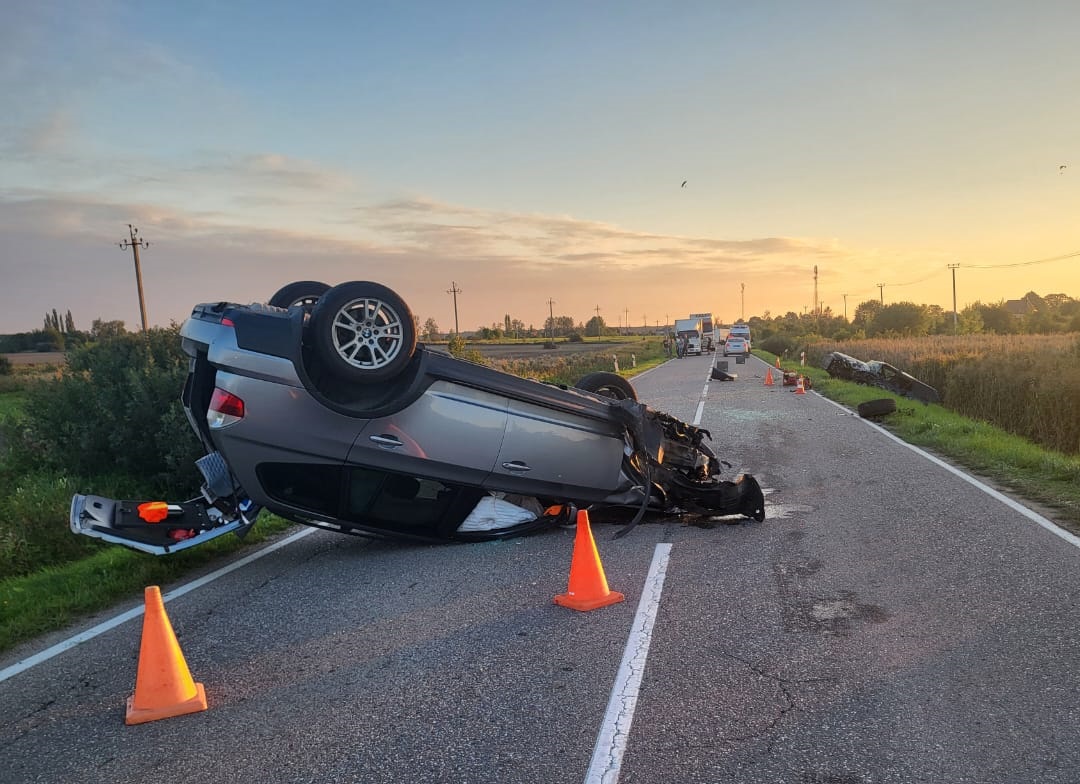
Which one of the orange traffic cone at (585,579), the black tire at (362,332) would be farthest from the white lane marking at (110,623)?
the orange traffic cone at (585,579)

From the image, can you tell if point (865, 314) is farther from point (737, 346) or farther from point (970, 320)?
point (737, 346)

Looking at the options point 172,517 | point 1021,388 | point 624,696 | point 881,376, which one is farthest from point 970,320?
point 624,696

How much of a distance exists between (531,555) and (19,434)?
9150 mm

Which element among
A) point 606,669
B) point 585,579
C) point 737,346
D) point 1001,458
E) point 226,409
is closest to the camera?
point 606,669

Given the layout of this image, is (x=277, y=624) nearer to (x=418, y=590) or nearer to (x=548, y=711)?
(x=418, y=590)

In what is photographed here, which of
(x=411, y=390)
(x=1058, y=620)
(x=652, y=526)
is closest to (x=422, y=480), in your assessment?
(x=411, y=390)

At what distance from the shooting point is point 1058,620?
181 inches

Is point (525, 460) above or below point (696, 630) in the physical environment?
above

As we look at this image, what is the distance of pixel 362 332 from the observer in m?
5.59

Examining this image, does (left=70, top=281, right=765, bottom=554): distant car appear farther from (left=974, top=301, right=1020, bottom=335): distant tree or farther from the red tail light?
(left=974, top=301, right=1020, bottom=335): distant tree

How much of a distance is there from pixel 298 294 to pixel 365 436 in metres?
1.69

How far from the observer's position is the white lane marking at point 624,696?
3.15 metres

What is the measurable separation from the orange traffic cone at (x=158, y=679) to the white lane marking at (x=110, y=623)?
1187 millimetres

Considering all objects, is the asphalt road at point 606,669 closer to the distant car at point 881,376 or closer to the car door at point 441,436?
the car door at point 441,436
